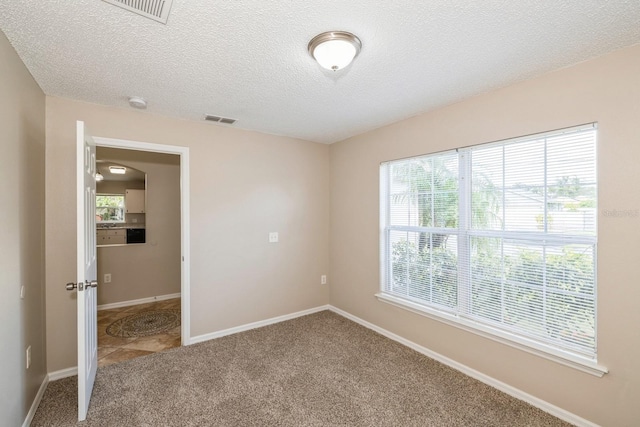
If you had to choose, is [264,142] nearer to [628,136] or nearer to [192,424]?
[192,424]

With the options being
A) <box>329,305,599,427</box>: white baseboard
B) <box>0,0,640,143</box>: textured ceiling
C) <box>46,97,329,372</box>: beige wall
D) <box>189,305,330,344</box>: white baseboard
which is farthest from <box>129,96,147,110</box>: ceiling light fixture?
<box>329,305,599,427</box>: white baseboard

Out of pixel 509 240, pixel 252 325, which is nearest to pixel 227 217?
pixel 252 325

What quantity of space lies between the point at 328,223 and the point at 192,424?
9.01ft

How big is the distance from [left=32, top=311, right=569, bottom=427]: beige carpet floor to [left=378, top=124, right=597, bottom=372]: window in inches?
19.6

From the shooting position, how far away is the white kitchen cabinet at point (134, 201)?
→ 181 inches

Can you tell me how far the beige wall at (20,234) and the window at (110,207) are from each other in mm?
2351

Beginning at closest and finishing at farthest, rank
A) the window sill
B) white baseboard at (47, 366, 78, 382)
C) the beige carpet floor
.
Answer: the window sill
the beige carpet floor
white baseboard at (47, 366, 78, 382)

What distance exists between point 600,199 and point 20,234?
12.2 feet

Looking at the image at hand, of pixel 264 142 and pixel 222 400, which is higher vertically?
pixel 264 142

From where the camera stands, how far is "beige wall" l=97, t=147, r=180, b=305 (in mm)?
4328

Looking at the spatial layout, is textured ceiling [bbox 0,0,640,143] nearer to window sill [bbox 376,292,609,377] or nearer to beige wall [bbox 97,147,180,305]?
window sill [bbox 376,292,609,377]

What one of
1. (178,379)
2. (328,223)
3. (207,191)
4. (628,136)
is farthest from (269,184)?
(628,136)

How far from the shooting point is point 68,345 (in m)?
2.52

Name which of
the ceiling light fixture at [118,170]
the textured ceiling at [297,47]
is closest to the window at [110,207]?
the ceiling light fixture at [118,170]
